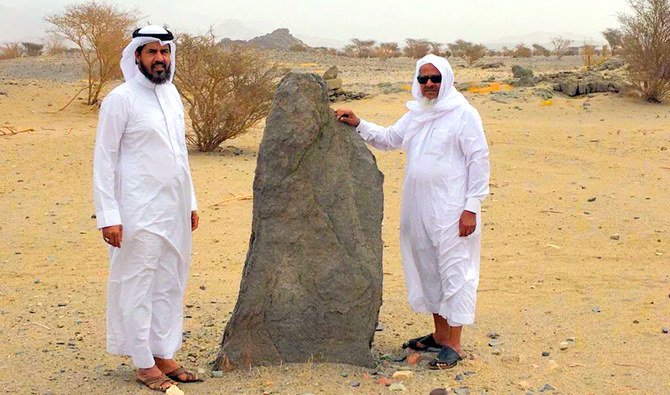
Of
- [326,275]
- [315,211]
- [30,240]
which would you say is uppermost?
[315,211]

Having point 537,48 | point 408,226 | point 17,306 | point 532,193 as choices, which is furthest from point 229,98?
point 537,48

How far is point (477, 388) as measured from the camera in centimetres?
423

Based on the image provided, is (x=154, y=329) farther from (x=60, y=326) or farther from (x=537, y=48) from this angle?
(x=537, y=48)

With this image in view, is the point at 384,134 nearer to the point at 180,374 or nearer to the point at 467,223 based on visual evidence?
the point at 467,223

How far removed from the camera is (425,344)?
15.8ft

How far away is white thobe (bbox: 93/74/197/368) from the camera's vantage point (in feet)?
13.2

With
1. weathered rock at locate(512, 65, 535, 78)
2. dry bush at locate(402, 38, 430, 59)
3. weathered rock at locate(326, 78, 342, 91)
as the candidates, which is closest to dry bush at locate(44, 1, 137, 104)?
→ weathered rock at locate(326, 78, 342, 91)

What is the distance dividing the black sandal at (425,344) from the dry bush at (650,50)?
47.2 ft

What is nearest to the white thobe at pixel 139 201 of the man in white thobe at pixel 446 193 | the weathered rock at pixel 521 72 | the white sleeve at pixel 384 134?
the man in white thobe at pixel 446 193

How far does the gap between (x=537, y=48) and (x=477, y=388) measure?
54.2m

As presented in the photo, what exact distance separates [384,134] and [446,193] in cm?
60

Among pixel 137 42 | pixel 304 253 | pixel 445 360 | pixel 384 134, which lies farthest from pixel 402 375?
pixel 137 42

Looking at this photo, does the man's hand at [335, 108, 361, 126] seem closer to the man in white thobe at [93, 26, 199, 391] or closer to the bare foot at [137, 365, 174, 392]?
the man in white thobe at [93, 26, 199, 391]

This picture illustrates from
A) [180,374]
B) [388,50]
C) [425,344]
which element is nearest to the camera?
[180,374]
